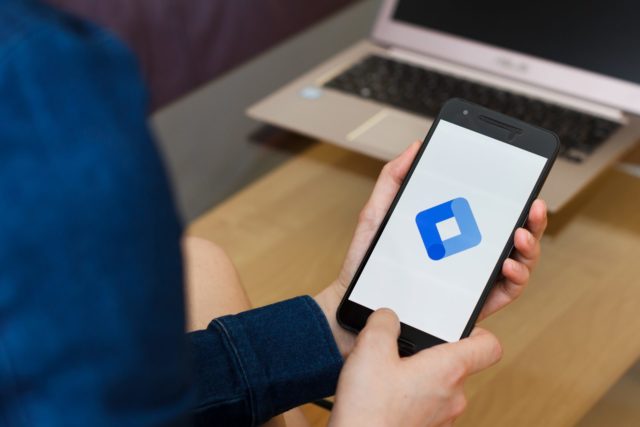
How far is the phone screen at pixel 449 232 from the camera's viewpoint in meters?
0.70

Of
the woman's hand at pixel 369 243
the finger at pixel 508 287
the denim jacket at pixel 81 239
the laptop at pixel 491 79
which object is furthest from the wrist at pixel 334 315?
the denim jacket at pixel 81 239

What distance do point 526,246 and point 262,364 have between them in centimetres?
21

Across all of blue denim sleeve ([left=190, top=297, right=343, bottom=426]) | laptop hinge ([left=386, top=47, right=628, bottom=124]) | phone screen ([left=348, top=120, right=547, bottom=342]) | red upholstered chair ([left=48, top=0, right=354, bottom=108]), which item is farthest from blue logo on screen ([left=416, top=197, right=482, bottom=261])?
red upholstered chair ([left=48, top=0, right=354, bottom=108])

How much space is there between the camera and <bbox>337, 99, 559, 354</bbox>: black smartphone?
70cm

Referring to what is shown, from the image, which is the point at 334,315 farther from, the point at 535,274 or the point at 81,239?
the point at 81,239

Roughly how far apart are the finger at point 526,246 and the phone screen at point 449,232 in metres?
0.01

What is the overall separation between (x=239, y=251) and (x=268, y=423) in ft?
0.91

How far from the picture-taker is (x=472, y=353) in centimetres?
63

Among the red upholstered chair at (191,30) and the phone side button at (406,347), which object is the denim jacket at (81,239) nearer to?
the phone side button at (406,347)

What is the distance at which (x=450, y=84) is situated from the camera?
42.8 inches

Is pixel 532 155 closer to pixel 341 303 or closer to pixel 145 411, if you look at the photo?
pixel 341 303

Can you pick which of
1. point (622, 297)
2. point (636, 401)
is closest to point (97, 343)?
point (636, 401)

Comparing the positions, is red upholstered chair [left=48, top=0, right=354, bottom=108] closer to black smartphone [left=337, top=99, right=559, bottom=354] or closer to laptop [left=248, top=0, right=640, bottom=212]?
laptop [left=248, top=0, right=640, bottom=212]

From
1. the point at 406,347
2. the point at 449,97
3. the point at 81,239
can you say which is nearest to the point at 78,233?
the point at 81,239
